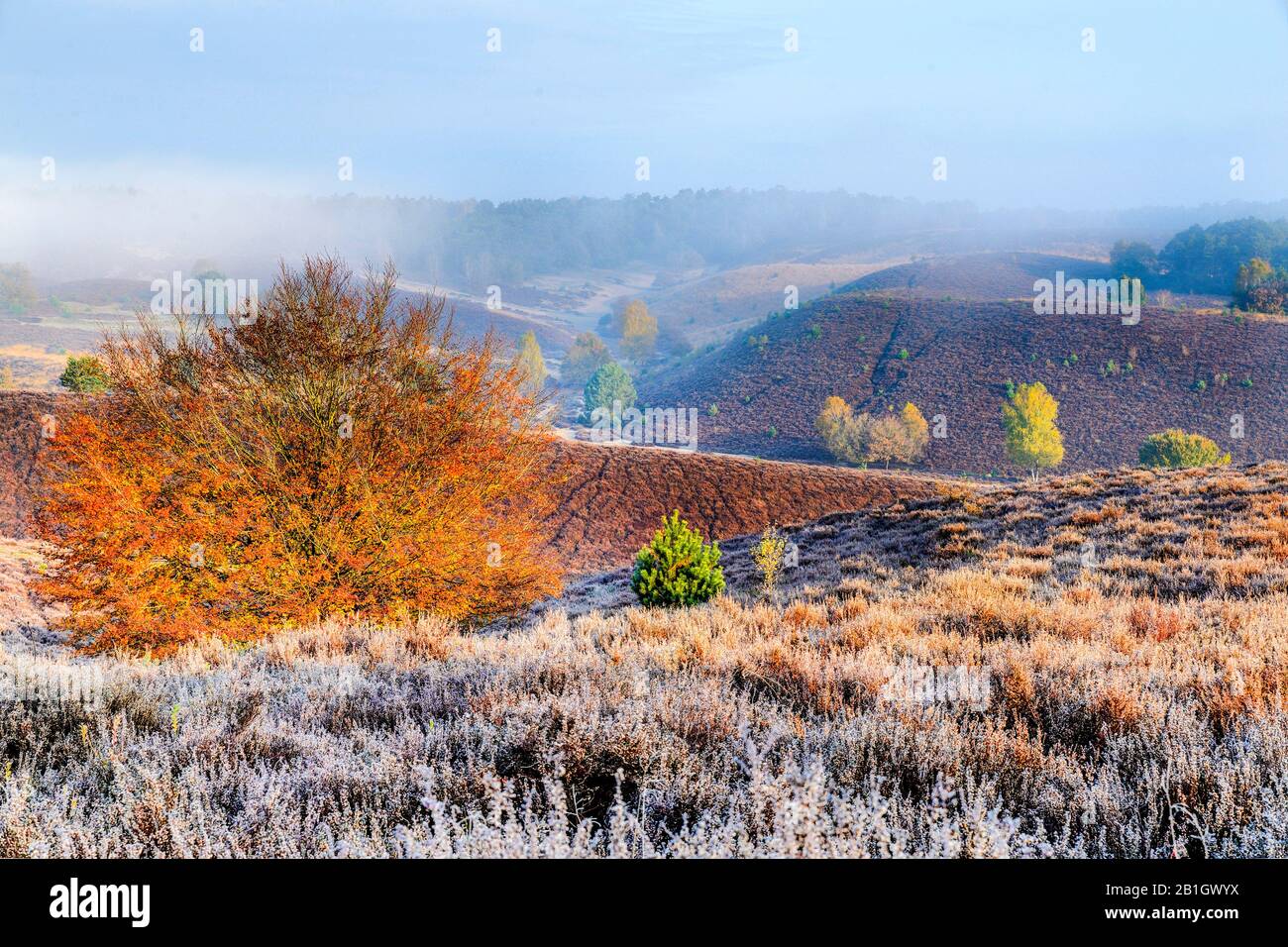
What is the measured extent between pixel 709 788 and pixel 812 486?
28328mm

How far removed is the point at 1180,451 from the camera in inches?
1369

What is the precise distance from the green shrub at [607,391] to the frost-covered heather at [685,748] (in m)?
66.6

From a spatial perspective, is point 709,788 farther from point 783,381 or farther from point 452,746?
point 783,381

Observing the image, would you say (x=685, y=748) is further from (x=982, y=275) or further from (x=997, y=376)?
(x=982, y=275)

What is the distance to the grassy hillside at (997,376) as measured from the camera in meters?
47.9

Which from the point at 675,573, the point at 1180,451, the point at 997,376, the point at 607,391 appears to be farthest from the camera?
the point at 607,391

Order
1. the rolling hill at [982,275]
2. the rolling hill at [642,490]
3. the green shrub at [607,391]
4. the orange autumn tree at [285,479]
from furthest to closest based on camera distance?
the rolling hill at [982,275] → the green shrub at [607,391] → the rolling hill at [642,490] → the orange autumn tree at [285,479]

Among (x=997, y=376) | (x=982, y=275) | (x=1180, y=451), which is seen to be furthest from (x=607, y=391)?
(x=982, y=275)

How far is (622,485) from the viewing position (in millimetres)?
29219

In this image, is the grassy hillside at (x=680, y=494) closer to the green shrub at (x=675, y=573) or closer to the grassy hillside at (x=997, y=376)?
the green shrub at (x=675, y=573)

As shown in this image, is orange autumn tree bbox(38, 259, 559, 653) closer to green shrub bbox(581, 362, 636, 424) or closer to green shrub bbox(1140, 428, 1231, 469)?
green shrub bbox(1140, 428, 1231, 469)

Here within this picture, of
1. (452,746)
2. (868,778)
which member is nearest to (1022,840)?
(868,778)

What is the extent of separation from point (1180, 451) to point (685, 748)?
138ft

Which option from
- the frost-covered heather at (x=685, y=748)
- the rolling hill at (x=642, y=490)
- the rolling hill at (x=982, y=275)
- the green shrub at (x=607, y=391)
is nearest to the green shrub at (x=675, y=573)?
the frost-covered heather at (x=685, y=748)
